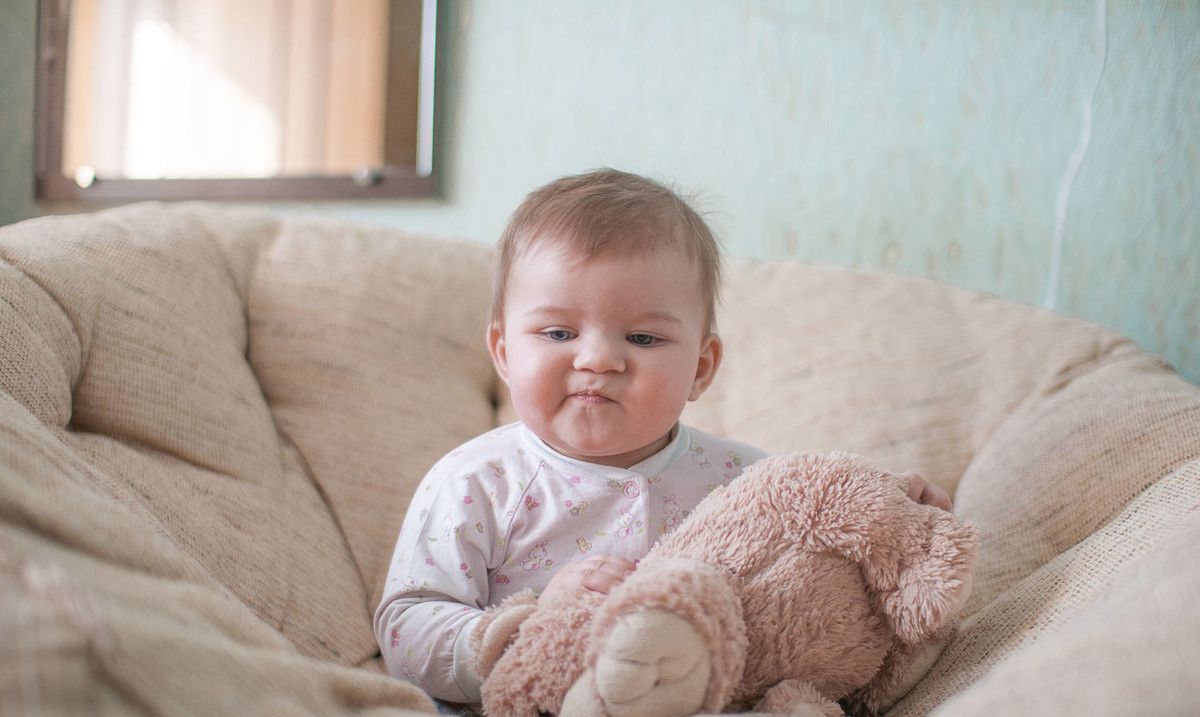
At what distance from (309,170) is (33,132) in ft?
2.56

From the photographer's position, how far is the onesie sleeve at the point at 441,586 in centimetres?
91

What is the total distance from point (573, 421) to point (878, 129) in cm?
91

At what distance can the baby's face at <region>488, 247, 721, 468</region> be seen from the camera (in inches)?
38.8

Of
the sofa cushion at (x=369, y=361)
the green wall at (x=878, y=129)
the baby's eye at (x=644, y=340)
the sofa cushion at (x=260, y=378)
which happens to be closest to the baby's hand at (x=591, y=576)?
the baby's eye at (x=644, y=340)

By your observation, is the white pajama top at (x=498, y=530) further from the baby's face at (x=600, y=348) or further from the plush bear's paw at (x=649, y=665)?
the plush bear's paw at (x=649, y=665)

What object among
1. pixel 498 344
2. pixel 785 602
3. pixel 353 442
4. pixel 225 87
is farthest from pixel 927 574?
pixel 225 87

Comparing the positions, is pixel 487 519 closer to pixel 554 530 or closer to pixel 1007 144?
pixel 554 530

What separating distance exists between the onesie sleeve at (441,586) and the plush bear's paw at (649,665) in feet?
0.70

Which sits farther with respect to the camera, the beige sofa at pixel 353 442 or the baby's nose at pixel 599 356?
the baby's nose at pixel 599 356

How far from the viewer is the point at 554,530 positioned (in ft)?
3.26

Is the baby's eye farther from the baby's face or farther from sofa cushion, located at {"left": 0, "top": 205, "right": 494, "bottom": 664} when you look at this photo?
sofa cushion, located at {"left": 0, "top": 205, "right": 494, "bottom": 664}

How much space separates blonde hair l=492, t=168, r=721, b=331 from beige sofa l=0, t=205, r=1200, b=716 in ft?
1.03

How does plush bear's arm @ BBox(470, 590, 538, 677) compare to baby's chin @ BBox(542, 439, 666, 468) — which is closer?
plush bear's arm @ BBox(470, 590, 538, 677)

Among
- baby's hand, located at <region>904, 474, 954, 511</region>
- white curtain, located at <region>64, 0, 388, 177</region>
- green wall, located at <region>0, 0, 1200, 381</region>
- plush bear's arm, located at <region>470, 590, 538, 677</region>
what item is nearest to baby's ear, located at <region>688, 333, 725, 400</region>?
baby's hand, located at <region>904, 474, 954, 511</region>
